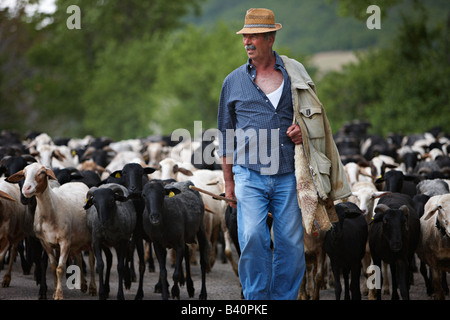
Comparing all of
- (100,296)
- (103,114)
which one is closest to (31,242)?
(100,296)

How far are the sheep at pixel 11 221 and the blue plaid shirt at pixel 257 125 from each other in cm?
497

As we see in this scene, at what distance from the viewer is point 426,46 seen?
40.0 meters

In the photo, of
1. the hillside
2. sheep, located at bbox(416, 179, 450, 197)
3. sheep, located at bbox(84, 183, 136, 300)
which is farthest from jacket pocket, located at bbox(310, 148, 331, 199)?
the hillside

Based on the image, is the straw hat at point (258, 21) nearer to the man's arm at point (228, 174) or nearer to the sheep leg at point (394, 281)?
the man's arm at point (228, 174)

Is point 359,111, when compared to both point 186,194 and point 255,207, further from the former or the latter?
point 255,207

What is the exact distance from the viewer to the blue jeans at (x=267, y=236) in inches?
235

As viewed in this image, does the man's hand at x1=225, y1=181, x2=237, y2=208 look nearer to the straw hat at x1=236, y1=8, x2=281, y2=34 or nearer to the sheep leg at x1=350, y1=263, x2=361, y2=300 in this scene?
the straw hat at x1=236, y1=8, x2=281, y2=34

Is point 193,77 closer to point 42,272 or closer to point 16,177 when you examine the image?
point 16,177

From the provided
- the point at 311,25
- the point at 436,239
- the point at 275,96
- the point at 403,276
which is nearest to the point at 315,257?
the point at 403,276


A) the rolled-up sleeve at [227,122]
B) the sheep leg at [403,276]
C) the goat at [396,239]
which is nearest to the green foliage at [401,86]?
the goat at [396,239]

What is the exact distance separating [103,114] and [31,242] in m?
49.3

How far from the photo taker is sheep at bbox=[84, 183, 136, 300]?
9758 millimetres

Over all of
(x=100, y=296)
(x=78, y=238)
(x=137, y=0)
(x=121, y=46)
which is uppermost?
(x=137, y=0)

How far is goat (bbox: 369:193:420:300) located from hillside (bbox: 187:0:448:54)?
224 ft
